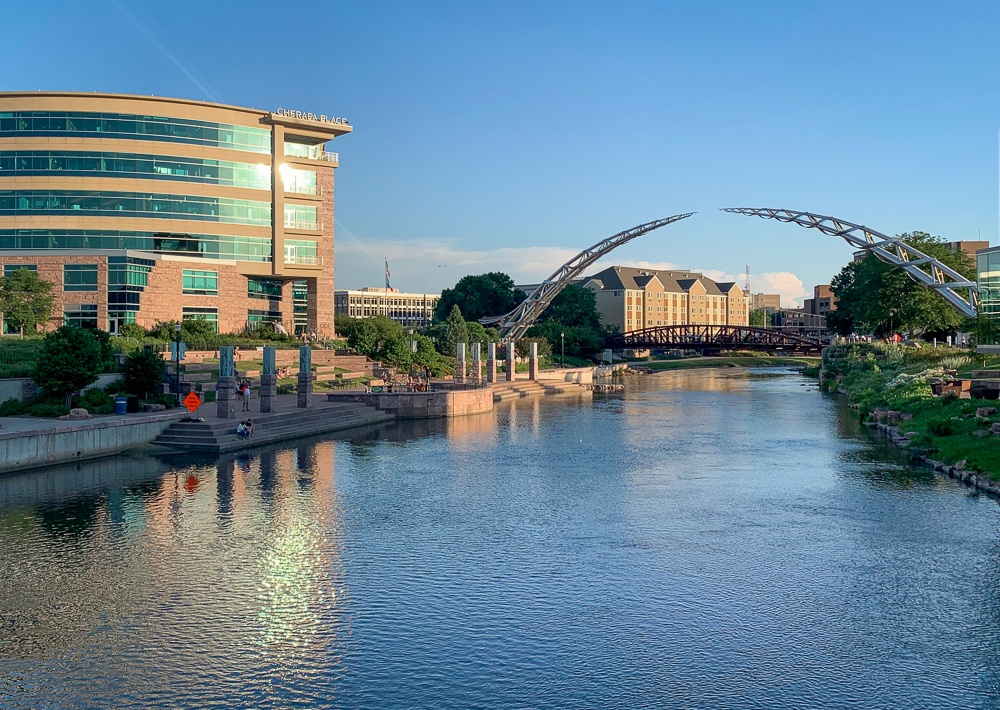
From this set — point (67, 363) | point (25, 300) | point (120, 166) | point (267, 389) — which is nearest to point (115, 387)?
point (67, 363)

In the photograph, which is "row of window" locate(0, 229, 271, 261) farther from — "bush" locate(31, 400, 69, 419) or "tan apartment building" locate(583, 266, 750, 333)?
"tan apartment building" locate(583, 266, 750, 333)

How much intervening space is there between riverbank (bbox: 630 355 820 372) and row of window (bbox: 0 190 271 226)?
74.3 metres

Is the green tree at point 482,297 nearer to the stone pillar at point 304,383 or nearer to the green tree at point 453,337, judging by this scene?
the green tree at point 453,337

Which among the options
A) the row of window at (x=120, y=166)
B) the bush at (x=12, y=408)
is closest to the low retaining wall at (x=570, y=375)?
the row of window at (x=120, y=166)

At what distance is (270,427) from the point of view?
4397 cm

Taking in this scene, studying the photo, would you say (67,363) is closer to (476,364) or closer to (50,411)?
(50,411)

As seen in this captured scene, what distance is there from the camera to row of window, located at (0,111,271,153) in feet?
247

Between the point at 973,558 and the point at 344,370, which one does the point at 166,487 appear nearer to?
the point at 973,558

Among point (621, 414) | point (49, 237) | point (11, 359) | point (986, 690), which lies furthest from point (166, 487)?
point (49, 237)

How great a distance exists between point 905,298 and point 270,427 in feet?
249

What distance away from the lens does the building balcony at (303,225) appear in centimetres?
8431

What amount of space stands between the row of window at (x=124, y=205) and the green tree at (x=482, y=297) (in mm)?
66258

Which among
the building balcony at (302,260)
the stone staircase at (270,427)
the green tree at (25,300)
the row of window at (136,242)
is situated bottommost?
the stone staircase at (270,427)

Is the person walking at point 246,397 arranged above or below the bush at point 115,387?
below
